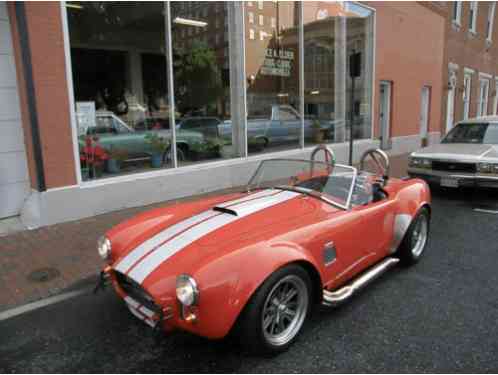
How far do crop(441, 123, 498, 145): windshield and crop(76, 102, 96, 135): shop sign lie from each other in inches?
279

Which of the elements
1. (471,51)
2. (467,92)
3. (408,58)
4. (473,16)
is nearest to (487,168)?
(408,58)

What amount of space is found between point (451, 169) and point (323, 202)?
4.73 metres

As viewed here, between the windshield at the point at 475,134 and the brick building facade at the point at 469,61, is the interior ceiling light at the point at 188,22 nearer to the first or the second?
the windshield at the point at 475,134

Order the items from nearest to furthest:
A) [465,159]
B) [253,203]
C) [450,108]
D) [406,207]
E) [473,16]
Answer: [253,203]
[406,207]
[465,159]
[450,108]
[473,16]

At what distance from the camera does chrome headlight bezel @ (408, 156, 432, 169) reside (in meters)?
7.31

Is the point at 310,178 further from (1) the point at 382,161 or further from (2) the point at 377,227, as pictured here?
(1) the point at 382,161

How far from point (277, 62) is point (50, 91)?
5.76 metres

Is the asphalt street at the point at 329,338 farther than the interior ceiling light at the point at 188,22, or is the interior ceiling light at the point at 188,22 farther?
the interior ceiling light at the point at 188,22

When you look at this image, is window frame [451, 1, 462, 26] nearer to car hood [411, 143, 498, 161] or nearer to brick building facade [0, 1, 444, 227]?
brick building facade [0, 1, 444, 227]

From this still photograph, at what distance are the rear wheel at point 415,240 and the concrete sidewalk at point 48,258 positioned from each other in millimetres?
3239

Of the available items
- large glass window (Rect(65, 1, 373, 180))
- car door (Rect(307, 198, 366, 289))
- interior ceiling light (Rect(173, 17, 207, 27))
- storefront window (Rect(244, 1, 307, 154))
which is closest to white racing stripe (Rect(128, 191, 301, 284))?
car door (Rect(307, 198, 366, 289))

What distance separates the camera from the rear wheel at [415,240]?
404cm

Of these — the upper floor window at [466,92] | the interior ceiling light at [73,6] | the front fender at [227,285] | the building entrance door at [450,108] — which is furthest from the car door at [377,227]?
the upper floor window at [466,92]

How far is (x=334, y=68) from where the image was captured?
1146 centimetres
